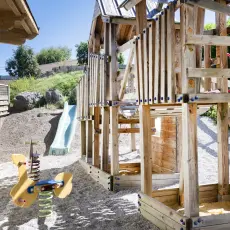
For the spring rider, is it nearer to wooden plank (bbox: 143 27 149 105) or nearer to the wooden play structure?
the wooden play structure

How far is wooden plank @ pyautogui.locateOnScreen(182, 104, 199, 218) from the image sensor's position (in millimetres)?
3674

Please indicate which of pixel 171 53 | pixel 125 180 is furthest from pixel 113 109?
pixel 171 53

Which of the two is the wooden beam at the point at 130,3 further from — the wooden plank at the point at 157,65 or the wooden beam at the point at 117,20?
the wooden beam at the point at 117,20

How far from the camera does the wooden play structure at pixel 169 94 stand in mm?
3682

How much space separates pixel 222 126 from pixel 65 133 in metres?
10.8

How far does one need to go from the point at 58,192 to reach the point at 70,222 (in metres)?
0.51

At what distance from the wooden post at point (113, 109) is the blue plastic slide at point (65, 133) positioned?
6.46 meters

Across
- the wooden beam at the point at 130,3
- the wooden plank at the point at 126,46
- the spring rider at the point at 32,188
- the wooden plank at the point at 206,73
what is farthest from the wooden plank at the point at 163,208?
the wooden beam at the point at 130,3

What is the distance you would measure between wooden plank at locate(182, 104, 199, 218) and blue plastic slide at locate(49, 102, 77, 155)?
951 centimetres

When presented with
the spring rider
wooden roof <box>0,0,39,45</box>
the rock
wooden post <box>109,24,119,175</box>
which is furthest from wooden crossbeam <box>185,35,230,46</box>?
the rock

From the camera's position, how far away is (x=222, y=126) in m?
4.86

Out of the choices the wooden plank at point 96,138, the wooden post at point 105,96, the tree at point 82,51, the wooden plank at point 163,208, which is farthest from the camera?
the tree at point 82,51

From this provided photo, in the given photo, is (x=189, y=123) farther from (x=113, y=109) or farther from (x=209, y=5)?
(x=113, y=109)

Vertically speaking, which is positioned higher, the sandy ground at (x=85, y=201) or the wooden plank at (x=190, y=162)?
the wooden plank at (x=190, y=162)
